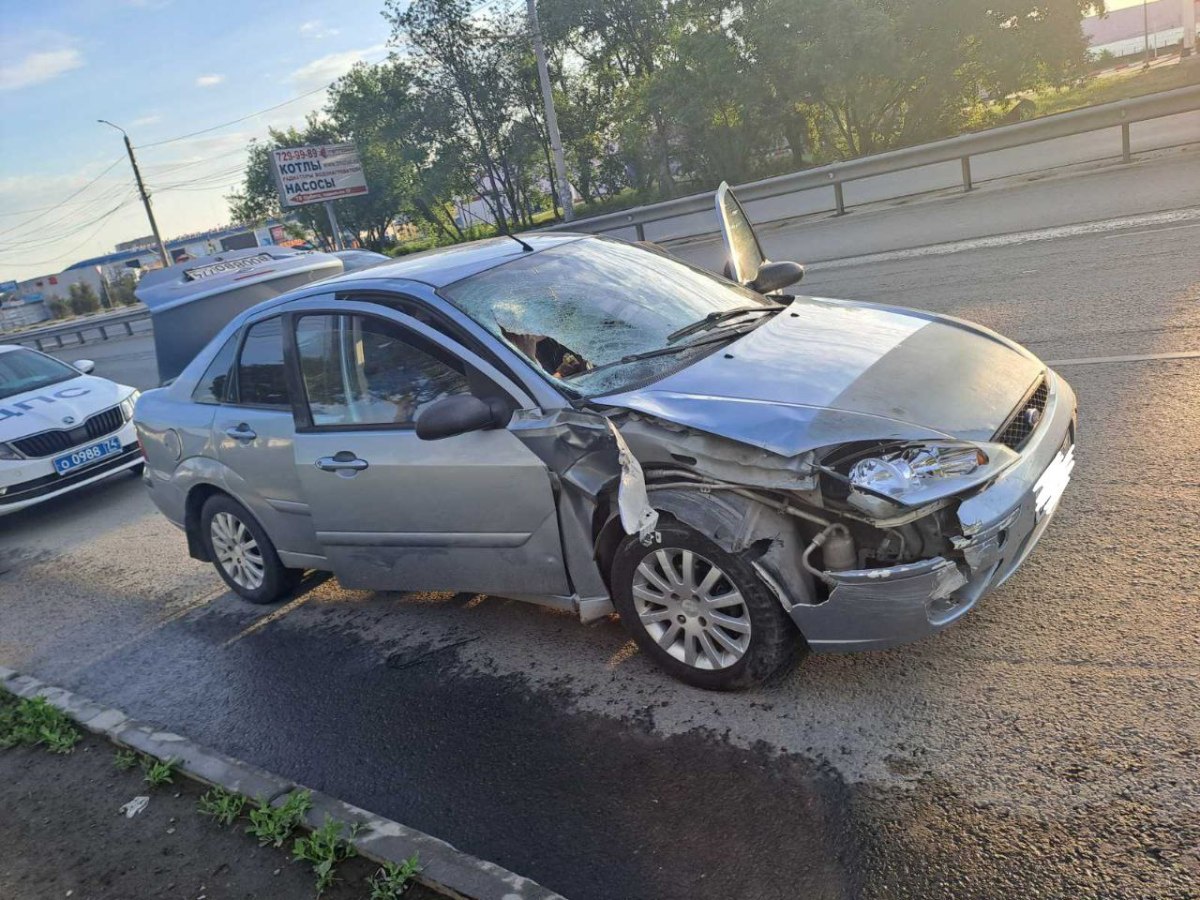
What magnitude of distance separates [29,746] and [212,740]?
3.11 ft

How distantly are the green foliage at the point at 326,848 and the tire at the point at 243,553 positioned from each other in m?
2.31

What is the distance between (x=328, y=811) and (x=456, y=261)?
2.54 meters

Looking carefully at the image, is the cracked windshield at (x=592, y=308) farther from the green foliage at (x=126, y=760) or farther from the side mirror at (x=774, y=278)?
the green foliage at (x=126, y=760)

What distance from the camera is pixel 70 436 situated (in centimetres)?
844

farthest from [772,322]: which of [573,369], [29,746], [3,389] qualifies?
[3,389]

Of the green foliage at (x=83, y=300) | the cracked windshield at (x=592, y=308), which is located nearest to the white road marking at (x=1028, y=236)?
the cracked windshield at (x=592, y=308)

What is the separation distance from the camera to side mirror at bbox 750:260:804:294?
5.19 metres

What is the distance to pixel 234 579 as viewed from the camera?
554 cm

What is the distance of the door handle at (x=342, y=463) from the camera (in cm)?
424

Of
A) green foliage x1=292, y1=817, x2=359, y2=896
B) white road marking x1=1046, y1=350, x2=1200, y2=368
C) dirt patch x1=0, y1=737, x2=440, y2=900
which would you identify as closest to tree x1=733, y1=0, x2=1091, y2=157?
white road marking x1=1046, y1=350, x2=1200, y2=368

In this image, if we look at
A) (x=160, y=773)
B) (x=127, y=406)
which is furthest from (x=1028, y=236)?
(x=160, y=773)

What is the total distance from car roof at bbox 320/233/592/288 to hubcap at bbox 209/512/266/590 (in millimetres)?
1563

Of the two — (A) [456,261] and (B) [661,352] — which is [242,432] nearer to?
(A) [456,261]

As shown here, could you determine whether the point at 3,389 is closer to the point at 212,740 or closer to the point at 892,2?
the point at 212,740
